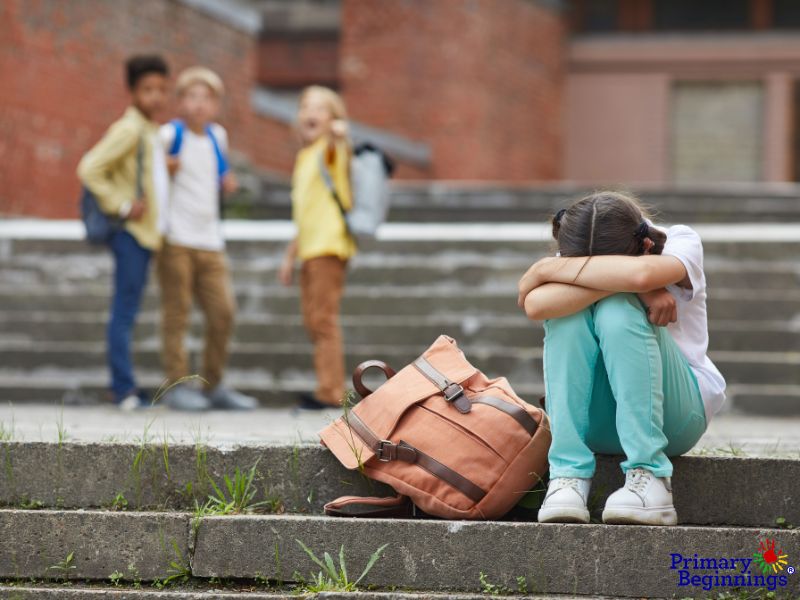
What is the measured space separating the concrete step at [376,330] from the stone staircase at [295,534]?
11.8 feet

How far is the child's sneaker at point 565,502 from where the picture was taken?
3.44 meters

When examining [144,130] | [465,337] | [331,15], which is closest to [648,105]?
[331,15]

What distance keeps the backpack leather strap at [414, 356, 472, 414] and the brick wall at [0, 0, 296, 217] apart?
24.0 ft

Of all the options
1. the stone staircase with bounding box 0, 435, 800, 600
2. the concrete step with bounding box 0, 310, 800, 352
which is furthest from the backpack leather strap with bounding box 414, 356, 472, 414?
the concrete step with bounding box 0, 310, 800, 352

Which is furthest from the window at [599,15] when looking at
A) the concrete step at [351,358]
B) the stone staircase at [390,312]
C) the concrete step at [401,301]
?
the concrete step at [351,358]

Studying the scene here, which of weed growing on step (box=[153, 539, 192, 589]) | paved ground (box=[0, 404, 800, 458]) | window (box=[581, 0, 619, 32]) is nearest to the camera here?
weed growing on step (box=[153, 539, 192, 589])

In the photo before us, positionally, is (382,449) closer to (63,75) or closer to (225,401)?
(225,401)

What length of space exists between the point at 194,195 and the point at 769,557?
159 inches

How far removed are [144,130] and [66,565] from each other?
3371mm

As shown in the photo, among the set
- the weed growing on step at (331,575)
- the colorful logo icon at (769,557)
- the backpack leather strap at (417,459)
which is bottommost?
the weed growing on step at (331,575)

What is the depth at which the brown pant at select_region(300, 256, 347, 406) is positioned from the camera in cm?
630

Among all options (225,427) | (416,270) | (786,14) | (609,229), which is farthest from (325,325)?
(786,14)

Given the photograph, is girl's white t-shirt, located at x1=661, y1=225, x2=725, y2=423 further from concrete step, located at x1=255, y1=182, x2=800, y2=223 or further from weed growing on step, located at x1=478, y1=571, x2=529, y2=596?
concrete step, located at x1=255, y1=182, x2=800, y2=223

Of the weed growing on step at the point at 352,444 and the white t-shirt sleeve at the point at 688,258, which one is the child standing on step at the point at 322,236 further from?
the white t-shirt sleeve at the point at 688,258
